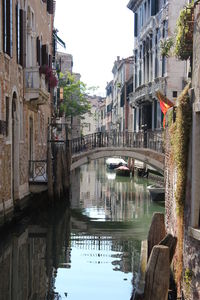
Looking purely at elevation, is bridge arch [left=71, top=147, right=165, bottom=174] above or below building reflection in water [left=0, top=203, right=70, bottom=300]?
above

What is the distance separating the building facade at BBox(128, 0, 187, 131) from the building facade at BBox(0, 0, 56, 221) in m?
4.73

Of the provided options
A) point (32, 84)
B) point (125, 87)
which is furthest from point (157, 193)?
point (125, 87)

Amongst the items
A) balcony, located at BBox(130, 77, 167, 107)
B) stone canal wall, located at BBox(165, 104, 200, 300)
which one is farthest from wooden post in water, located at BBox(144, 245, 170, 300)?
balcony, located at BBox(130, 77, 167, 107)

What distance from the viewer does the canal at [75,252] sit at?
6888 mm

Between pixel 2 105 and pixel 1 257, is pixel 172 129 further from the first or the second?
pixel 2 105

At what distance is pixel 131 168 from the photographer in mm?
28375

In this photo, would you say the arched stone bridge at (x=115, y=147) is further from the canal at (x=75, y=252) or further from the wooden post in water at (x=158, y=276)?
the wooden post in water at (x=158, y=276)

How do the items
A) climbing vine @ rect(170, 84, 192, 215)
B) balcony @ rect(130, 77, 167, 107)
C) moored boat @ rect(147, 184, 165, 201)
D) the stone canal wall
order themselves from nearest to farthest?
the stone canal wall → climbing vine @ rect(170, 84, 192, 215) → moored boat @ rect(147, 184, 165, 201) → balcony @ rect(130, 77, 167, 107)

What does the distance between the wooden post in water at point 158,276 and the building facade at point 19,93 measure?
556cm

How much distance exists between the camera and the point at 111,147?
17219 mm

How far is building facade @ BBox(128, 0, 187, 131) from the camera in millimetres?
18172

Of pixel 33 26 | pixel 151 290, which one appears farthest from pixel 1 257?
pixel 33 26

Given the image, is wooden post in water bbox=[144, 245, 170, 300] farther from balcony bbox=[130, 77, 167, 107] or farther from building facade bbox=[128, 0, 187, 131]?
balcony bbox=[130, 77, 167, 107]

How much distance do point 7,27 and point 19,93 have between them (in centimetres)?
216
